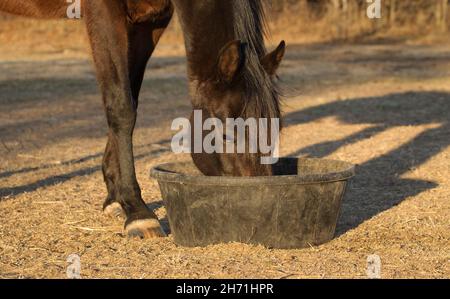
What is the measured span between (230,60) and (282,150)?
3.95 meters

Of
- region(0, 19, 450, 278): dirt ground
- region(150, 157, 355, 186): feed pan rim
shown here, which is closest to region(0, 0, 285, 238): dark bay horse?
region(150, 157, 355, 186): feed pan rim

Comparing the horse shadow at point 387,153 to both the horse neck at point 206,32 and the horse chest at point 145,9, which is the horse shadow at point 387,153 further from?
the horse chest at point 145,9

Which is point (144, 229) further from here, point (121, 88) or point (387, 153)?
point (387, 153)

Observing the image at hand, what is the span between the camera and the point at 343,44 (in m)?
20.8

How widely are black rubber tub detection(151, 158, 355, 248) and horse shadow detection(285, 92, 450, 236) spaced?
0.52m

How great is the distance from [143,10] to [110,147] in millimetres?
1080

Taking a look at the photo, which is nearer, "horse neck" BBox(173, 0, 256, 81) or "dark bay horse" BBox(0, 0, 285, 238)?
"dark bay horse" BBox(0, 0, 285, 238)

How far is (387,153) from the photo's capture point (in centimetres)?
787

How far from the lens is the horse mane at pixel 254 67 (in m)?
4.26

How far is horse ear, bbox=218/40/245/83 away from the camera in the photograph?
4.23m

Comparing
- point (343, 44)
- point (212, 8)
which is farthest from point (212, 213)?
point (343, 44)

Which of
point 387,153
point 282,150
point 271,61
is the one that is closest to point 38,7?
point 271,61

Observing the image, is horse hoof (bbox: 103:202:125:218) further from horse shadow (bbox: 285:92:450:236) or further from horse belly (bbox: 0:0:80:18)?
horse shadow (bbox: 285:92:450:236)

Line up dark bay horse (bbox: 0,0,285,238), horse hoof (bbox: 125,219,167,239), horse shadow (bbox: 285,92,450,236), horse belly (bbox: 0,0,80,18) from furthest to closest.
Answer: horse shadow (bbox: 285,92,450,236), horse belly (bbox: 0,0,80,18), horse hoof (bbox: 125,219,167,239), dark bay horse (bbox: 0,0,285,238)
